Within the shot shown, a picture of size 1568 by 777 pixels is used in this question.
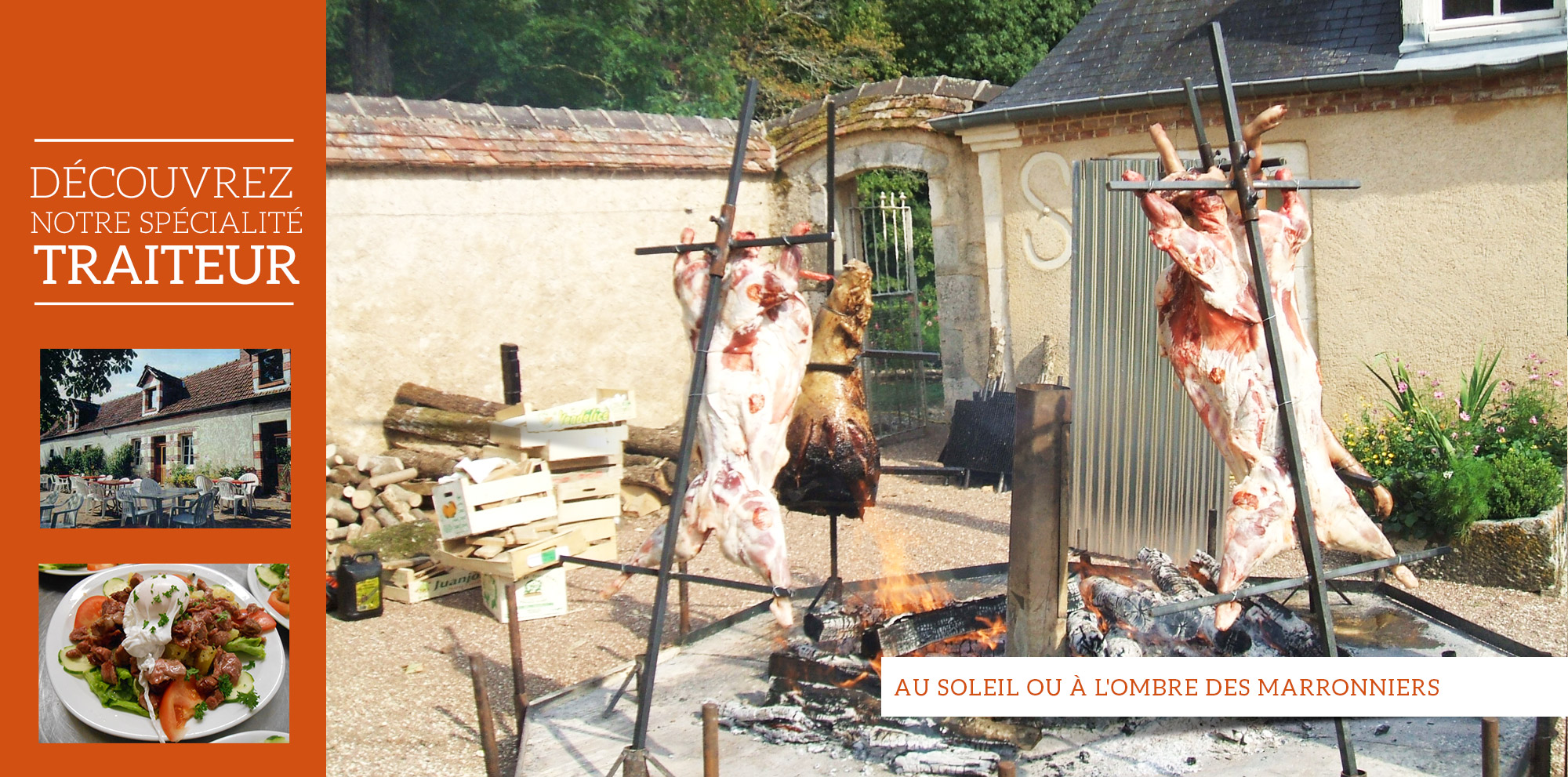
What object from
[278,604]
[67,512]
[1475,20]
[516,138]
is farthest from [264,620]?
[1475,20]

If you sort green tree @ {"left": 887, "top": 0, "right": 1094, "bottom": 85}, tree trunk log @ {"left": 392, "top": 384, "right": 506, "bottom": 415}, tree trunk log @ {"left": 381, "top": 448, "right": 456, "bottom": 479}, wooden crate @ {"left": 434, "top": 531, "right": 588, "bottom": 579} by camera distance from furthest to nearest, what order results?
green tree @ {"left": 887, "top": 0, "right": 1094, "bottom": 85} < tree trunk log @ {"left": 392, "top": 384, "right": 506, "bottom": 415} < tree trunk log @ {"left": 381, "top": 448, "right": 456, "bottom": 479} < wooden crate @ {"left": 434, "top": 531, "right": 588, "bottom": 579}

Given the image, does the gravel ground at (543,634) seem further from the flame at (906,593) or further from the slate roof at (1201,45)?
the slate roof at (1201,45)

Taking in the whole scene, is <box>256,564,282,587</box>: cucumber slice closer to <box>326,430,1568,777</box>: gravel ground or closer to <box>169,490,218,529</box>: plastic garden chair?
<box>169,490,218,529</box>: plastic garden chair

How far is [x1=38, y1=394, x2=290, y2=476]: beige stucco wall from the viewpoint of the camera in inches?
176

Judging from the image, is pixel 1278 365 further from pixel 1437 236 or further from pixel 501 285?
pixel 501 285

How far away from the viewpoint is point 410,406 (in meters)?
9.05

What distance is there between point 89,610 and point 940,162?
25.5 feet

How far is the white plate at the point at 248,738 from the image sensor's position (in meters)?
4.23

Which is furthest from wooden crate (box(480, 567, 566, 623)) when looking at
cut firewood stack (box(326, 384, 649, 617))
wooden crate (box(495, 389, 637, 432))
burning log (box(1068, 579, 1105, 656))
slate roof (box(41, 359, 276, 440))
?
burning log (box(1068, 579, 1105, 656))

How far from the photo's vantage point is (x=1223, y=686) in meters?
3.98

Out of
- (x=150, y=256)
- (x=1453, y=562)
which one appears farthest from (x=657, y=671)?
(x=1453, y=562)

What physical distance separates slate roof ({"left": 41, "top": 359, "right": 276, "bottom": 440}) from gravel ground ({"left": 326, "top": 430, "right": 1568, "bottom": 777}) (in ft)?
5.28

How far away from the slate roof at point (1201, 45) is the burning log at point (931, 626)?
4.80 metres

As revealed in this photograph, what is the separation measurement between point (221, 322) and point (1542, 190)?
7.52 metres
